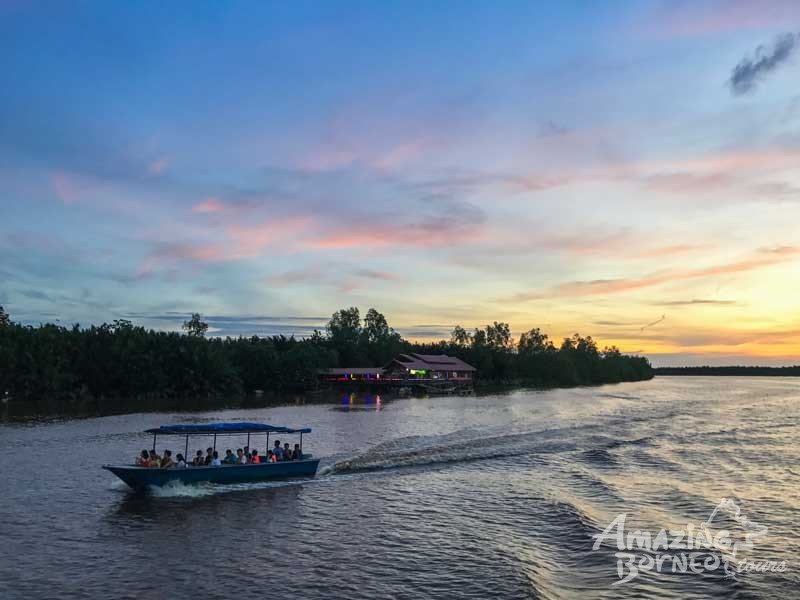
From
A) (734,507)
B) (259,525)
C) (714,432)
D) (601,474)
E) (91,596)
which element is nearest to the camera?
(91,596)

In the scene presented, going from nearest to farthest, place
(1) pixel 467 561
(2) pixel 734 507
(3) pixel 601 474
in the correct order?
(1) pixel 467 561 < (2) pixel 734 507 < (3) pixel 601 474

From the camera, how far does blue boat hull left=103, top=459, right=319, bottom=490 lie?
1147 inches

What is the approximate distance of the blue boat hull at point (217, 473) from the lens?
1147 inches

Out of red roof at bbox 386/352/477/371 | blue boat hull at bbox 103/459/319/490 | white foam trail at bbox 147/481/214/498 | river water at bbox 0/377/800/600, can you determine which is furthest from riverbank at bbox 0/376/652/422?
white foam trail at bbox 147/481/214/498

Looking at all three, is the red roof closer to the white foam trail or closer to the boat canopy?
the boat canopy

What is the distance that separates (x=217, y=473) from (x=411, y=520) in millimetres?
11566

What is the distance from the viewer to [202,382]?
4065 inches

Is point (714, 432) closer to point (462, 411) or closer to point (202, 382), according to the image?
point (462, 411)

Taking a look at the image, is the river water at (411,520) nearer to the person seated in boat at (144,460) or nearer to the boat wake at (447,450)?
the boat wake at (447,450)

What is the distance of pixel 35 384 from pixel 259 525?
244 feet

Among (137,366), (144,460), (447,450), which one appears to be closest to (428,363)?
(137,366)

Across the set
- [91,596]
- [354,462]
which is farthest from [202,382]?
[91,596]

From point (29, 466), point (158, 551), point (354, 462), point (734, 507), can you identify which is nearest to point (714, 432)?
point (734, 507)

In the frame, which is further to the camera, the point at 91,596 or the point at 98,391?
the point at 98,391
